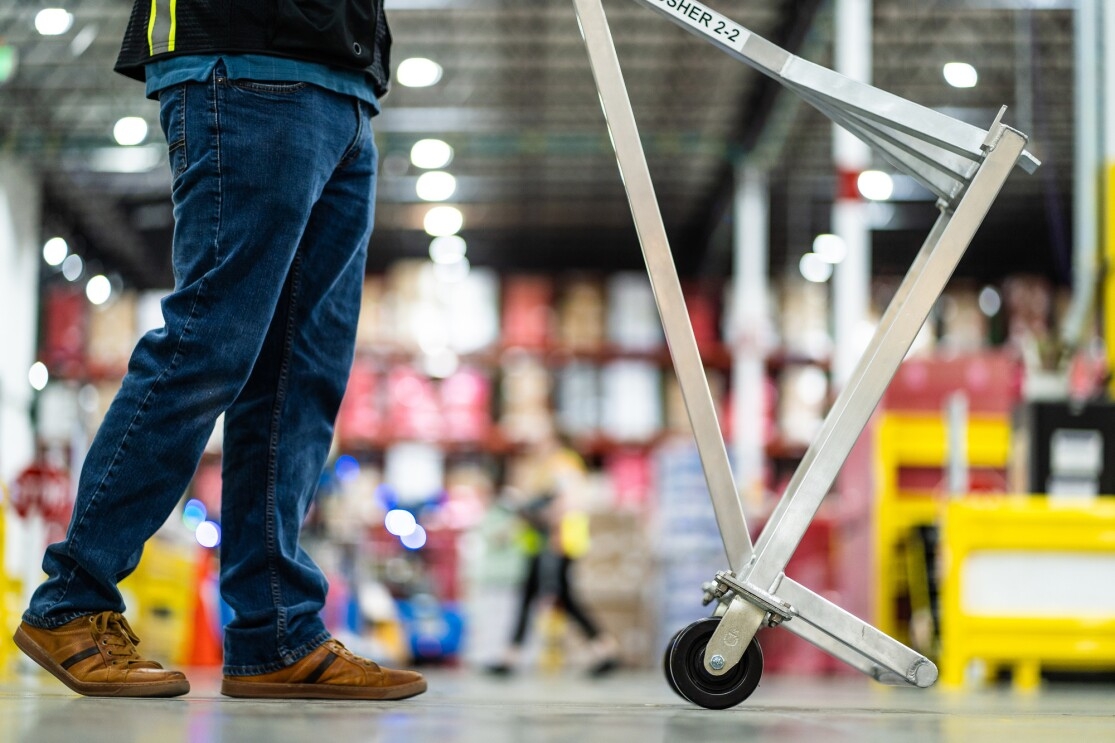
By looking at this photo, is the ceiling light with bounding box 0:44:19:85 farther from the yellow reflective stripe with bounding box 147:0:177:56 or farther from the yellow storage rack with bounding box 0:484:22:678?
the yellow reflective stripe with bounding box 147:0:177:56

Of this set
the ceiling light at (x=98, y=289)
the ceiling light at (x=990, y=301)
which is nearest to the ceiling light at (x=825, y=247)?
the ceiling light at (x=990, y=301)

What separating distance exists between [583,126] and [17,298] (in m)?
7.23

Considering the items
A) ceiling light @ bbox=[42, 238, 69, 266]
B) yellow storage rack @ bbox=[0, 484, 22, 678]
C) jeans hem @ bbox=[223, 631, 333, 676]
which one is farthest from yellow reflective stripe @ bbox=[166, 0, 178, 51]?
ceiling light @ bbox=[42, 238, 69, 266]

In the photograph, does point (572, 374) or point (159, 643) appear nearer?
point (159, 643)

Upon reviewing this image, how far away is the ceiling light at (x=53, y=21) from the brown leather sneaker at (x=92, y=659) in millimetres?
13402

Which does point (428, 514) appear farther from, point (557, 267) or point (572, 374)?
point (557, 267)

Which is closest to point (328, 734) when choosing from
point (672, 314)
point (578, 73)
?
point (672, 314)

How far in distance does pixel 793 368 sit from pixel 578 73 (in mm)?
4611

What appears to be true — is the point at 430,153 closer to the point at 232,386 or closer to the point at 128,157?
the point at 128,157

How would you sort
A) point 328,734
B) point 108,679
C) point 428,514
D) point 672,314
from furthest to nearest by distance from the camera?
point 428,514 < point 672,314 < point 108,679 < point 328,734

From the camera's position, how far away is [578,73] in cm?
1619

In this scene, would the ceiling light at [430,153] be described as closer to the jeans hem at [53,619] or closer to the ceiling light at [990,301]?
the ceiling light at [990,301]

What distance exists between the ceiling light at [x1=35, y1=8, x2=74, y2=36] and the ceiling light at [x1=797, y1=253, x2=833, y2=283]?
11309 millimetres

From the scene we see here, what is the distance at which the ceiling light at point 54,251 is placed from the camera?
671 inches
